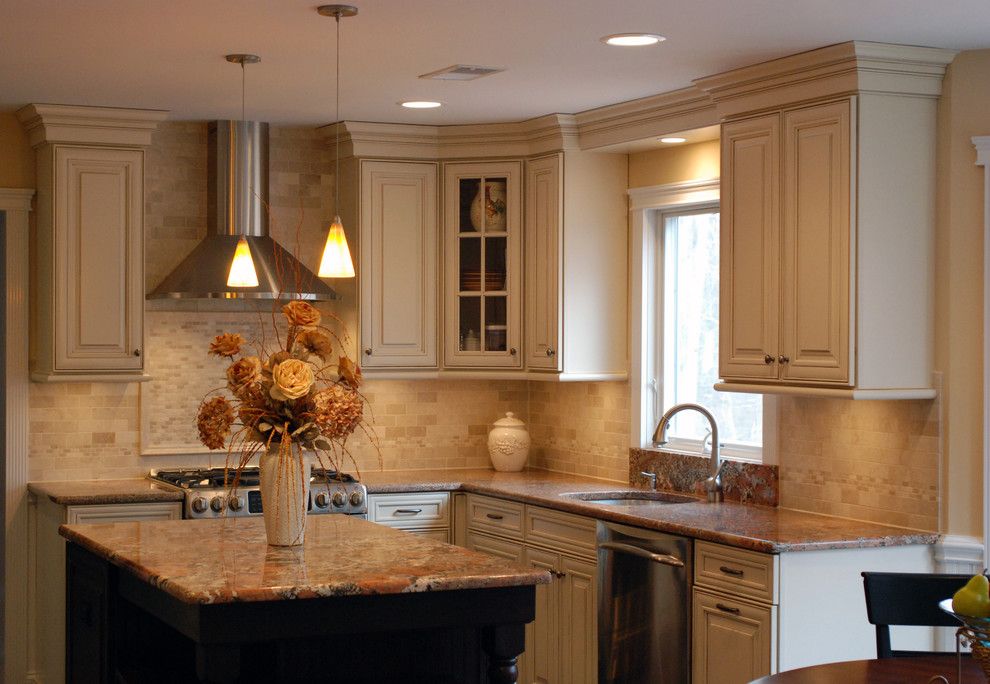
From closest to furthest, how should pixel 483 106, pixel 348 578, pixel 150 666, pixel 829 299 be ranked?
pixel 348 578, pixel 150 666, pixel 829 299, pixel 483 106

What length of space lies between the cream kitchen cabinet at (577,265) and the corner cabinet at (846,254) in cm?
139

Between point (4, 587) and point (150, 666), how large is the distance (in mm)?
1987

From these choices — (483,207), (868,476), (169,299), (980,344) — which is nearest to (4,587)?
(169,299)

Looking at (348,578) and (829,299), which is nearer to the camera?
(348,578)

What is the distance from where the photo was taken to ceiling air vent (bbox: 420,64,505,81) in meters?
4.61

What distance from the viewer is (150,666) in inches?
154

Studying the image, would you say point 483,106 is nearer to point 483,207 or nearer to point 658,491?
point 483,207

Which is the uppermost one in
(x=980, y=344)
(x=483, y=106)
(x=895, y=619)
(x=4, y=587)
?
(x=483, y=106)

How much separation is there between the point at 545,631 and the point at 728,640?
1229mm

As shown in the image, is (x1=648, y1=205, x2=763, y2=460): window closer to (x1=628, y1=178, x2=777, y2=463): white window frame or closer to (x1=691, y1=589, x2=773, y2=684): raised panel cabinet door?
(x1=628, y1=178, x2=777, y2=463): white window frame

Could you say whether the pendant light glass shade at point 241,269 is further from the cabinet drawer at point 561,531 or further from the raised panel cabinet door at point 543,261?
the raised panel cabinet door at point 543,261

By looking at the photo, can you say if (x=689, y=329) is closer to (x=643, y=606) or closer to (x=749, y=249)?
(x=749, y=249)

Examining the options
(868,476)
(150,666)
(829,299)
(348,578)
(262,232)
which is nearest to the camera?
(348,578)

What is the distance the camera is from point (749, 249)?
4.52 metres
